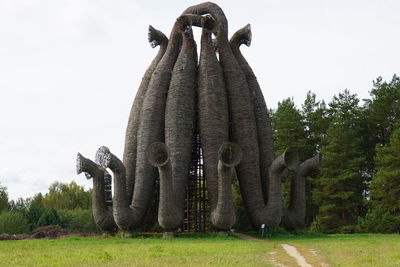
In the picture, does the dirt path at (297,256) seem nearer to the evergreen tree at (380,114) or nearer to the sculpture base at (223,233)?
the sculpture base at (223,233)

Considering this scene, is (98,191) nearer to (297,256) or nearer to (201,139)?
(201,139)

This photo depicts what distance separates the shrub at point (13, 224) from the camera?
29.5 meters

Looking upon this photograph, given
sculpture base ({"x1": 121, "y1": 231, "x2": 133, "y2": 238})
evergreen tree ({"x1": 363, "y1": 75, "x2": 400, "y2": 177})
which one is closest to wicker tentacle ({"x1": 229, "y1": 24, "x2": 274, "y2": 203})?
sculpture base ({"x1": 121, "y1": 231, "x2": 133, "y2": 238})

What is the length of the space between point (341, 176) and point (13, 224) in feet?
63.1

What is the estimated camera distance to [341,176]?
29438mm

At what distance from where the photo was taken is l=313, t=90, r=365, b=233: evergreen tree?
2973 centimetres

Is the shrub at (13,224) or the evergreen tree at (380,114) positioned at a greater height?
the evergreen tree at (380,114)

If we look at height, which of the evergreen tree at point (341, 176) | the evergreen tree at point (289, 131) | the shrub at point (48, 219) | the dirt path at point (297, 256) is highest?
the evergreen tree at point (289, 131)

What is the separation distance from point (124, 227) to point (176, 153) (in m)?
3.70

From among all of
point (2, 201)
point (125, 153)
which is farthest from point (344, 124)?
point (2, 201)

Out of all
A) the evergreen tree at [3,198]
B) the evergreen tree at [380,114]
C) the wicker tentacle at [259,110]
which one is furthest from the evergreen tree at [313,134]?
the evergreen tree at [3,198]

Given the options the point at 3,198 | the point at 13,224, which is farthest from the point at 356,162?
the point at 3,198

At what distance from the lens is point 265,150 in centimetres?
2305

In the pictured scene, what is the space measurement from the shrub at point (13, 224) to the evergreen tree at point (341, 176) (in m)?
17.5
